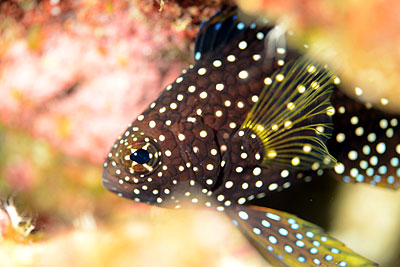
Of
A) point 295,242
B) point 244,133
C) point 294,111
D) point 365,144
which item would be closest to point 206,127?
point 244,133

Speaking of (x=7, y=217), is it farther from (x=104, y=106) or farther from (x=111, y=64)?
(x=111, y=64)

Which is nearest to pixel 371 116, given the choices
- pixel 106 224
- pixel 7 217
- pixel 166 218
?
pixel 166 218

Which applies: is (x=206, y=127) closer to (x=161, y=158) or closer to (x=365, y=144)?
(x=161, y=158)

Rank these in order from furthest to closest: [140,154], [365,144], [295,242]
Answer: [365,144] → [295,242] → [140,154]

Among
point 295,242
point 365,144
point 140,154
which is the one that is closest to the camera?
point 140,154

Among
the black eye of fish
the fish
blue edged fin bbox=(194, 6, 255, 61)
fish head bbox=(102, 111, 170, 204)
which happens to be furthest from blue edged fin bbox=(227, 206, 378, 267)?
blue edged fin bbox=(194, 6, 255, 61)

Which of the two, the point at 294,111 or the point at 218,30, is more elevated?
the point at 218,30

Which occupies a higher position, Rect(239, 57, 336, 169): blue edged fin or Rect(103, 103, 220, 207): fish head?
Rect(239, 57, 336, 169): blue edged fin

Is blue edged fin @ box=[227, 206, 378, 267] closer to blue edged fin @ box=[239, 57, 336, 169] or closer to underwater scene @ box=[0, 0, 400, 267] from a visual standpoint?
underwater scene @ box=[0, 0, 400, 267]
